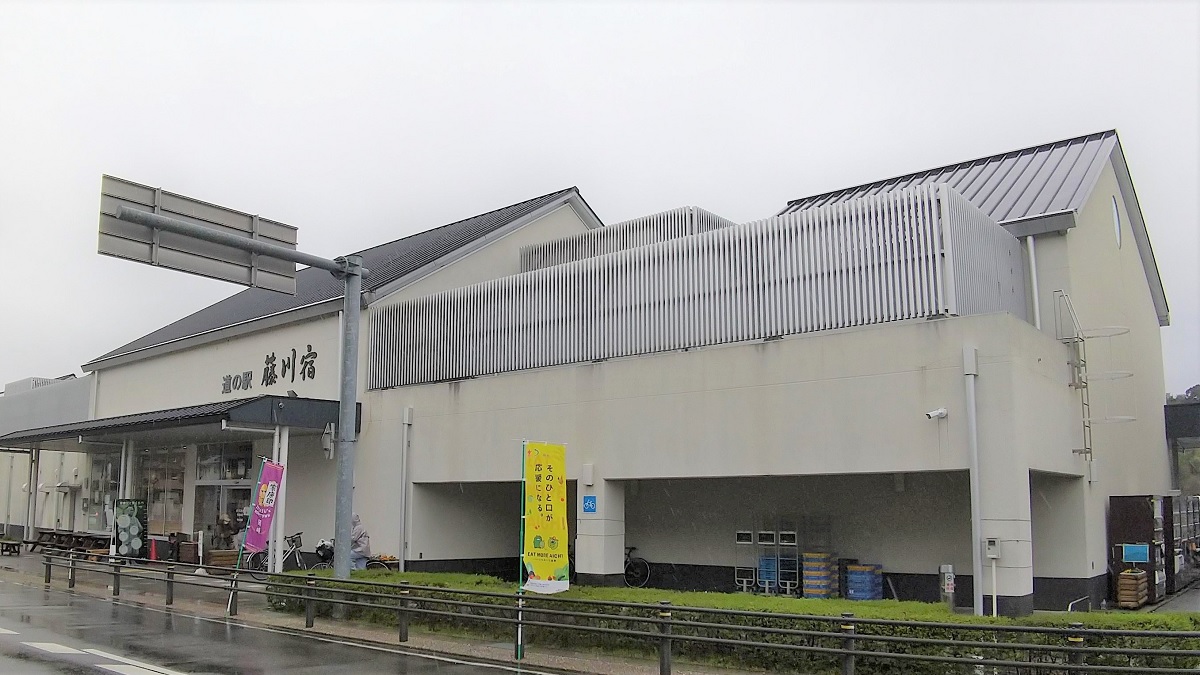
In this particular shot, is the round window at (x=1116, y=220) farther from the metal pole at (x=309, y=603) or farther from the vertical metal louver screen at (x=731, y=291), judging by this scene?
the metal pole at (x=309, y=603)

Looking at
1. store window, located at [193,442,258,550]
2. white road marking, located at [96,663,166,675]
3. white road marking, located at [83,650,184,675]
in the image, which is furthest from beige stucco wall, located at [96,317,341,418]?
white road marking, located at [96,663,166,675]

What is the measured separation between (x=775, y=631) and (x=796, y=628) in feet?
1.82

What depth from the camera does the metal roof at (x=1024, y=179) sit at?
18.8m

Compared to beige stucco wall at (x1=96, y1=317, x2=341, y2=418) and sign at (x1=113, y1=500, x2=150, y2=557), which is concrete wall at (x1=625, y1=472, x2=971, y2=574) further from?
sign at (x1=113, y1=500, x2=150, y2=557)

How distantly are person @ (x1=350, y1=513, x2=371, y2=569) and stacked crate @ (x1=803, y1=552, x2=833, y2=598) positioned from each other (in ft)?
31.9

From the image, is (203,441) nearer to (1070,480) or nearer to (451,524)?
(451,524)

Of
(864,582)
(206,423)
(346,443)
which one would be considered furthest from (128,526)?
(864,582)

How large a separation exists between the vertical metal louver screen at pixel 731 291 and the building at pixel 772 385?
0.05 meters

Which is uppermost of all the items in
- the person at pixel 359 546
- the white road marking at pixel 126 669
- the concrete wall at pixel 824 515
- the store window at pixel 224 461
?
the store window at pixel 224 461

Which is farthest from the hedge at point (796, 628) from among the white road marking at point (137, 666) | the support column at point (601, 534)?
the white road marking at point (137, 666)

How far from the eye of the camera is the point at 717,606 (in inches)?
493

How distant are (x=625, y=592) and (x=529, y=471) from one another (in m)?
2.98

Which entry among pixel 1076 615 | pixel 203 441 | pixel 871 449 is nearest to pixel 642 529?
pixel 871 449

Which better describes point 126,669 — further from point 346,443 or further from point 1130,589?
point 1130,589
